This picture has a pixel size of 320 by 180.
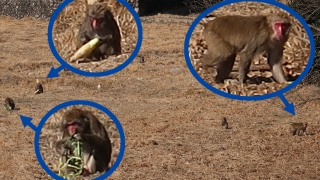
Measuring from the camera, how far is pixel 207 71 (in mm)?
2650

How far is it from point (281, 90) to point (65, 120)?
0.91 meters

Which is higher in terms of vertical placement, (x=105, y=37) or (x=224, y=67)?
(x=105, y=37)

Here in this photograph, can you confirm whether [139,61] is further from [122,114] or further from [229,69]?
[229,69]

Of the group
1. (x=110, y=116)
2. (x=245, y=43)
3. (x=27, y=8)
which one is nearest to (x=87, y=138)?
(x=110, y=116)

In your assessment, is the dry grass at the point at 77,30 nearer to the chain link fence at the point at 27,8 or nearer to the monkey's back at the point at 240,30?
the monkey's back at the point at 240,30

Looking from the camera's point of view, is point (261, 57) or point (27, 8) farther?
point (27, 8)

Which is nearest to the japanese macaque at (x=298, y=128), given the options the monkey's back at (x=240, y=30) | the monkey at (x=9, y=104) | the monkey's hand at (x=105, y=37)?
the monkey at (x=9, y=104)

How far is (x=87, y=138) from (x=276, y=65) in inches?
32.1

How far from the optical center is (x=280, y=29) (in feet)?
8.63

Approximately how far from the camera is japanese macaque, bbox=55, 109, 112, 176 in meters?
2.69

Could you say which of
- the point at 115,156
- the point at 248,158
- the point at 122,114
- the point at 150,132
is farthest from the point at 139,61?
the point at 115,156

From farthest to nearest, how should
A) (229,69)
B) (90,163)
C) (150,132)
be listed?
(150,132) → (90,163) → (229,69)

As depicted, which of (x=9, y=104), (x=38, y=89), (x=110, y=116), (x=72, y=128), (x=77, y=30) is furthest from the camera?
(x=38, y=89)

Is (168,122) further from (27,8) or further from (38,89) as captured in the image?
(27,8)
